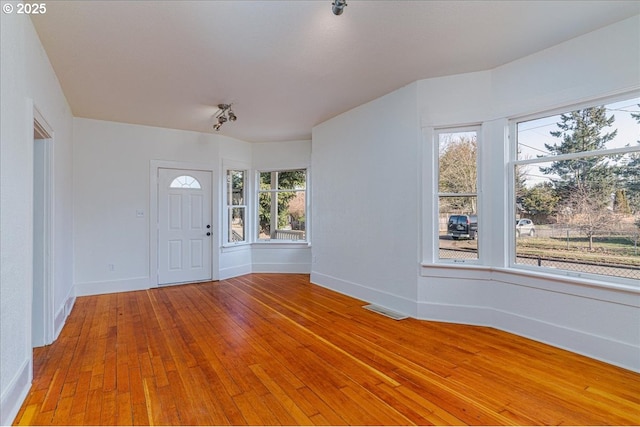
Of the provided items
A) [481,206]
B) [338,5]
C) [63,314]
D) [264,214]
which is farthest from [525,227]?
[63,314]

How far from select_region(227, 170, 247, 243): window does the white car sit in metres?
4.78

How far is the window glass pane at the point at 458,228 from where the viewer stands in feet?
11.8

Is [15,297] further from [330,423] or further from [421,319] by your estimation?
[421,319]

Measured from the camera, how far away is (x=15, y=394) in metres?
2.01

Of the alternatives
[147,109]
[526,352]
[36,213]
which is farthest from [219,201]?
[526,352]

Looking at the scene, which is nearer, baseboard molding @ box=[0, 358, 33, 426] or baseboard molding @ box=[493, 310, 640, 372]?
baseboard molding @ box=[0, 358, 33, 426]

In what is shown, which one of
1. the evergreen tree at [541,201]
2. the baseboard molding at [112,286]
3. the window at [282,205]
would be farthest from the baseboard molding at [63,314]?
the evergreen tree at [541,201]

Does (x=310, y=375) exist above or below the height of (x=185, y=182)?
below

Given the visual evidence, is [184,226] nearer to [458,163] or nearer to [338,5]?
[458,163]

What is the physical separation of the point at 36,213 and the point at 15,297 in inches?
51.6

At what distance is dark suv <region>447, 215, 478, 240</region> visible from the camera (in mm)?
3594

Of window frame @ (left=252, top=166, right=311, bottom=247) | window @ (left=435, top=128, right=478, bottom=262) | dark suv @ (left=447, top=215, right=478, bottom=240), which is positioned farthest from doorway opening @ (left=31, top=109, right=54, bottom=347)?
dark suv @ (left=447, top=215, right=478, bottom=240)

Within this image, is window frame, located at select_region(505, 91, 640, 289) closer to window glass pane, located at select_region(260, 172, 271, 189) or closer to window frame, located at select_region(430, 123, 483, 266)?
window frame, located at select_region(430, 123, 483, 266)

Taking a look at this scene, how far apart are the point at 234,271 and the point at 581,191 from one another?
537 cm
